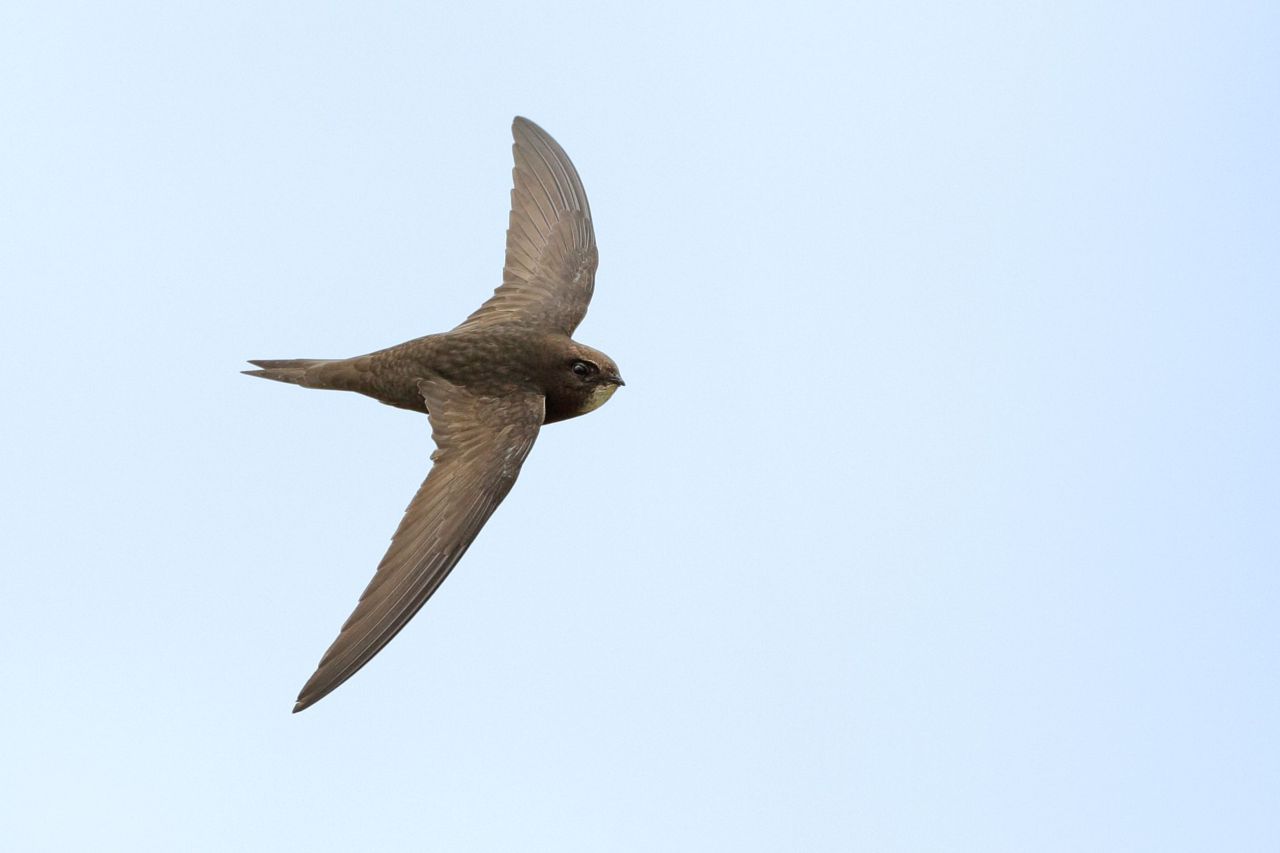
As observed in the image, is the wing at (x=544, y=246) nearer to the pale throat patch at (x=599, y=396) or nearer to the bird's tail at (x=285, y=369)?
the pale throat patch at (x=599, y=396)

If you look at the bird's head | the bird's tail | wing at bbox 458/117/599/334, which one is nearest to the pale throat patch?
the bird's head

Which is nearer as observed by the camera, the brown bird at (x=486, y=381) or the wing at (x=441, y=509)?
the wing at (x=441, y=509)

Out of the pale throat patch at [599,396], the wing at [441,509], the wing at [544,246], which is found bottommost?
the wing at [441,509]

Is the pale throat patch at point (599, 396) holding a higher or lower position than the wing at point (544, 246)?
lower

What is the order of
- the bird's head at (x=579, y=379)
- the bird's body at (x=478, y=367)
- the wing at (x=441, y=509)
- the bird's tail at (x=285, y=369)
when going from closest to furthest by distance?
the wing at (x=441, y=509) → the bird's body at (x=478, y=367) → the bird's head at (x=579, y=379) → the bird's tail at (x=285, y=369)

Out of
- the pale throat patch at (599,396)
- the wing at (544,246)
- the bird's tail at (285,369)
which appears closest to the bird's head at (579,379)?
the pale throat patch at (599,396)

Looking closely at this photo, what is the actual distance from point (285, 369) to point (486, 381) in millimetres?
1389

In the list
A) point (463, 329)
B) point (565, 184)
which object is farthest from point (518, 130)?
point (463, 329)

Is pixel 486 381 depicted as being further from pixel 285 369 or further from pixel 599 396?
pixel 285 369

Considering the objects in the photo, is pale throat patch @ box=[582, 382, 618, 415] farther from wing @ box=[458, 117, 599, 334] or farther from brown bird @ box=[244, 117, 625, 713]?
wing @ box=[458, 117, 599, 334]

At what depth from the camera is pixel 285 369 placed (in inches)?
400

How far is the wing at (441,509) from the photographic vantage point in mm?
8367

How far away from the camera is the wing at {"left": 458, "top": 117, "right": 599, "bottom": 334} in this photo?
34.3 feet

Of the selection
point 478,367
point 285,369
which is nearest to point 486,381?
point 478,367
